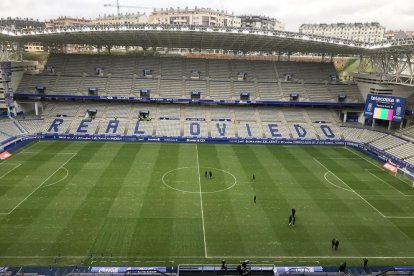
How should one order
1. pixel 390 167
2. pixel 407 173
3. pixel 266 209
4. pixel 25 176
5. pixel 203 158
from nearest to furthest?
pixel 266 209, pixel 25 176, pixel 407 173, pixel 390 167, pixel 203 158

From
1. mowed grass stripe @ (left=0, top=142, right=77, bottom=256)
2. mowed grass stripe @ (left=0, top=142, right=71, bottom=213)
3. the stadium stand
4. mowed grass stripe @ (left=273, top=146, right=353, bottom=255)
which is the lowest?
mowed grass stripe @ (left=273, top=146, right=353, bottom=255)

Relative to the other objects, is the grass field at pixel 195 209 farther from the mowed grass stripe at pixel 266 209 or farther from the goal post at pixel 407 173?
the goal post at pixel 407 173

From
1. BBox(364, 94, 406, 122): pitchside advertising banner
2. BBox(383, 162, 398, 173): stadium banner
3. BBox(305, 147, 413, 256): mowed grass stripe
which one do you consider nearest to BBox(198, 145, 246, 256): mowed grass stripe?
BBox(305, 147, 413, 256): mowed grass stripe

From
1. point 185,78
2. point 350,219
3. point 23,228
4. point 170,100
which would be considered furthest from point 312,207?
point 185,78

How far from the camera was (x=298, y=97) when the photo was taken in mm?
58438

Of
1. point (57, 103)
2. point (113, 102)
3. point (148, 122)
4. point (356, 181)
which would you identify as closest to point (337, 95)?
point (356, 181)

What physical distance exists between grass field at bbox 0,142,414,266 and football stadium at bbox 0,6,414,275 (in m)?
0.14

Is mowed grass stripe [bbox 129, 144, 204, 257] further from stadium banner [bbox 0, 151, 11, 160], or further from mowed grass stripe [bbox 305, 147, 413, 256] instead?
stadium banner [bbox 0, 151, 11, 160]

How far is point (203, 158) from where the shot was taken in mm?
41688

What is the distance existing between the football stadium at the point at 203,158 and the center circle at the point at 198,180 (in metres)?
0.14

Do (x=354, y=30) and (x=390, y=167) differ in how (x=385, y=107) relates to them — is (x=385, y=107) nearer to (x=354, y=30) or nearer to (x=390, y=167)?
(x=390, y=167)

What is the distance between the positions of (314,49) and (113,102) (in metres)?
36.5

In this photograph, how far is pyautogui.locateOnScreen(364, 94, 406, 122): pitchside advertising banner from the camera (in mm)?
46656

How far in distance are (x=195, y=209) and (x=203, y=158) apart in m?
14.6
